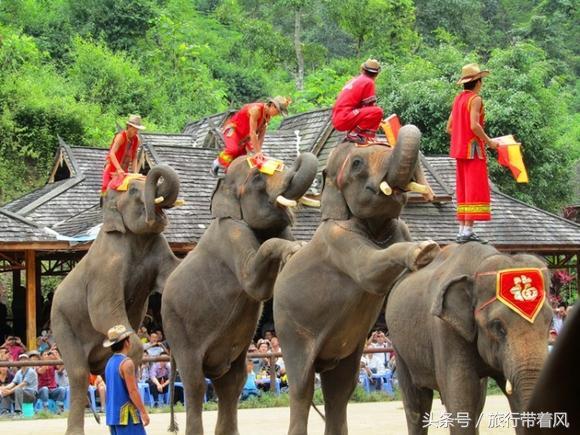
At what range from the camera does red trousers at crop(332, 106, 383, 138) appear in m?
8.48

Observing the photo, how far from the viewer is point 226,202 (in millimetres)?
9562

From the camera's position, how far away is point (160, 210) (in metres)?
10.3

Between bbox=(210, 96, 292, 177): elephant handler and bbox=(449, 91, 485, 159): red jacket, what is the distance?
6.46 ft

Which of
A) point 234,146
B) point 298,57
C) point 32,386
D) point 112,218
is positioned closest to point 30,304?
point 32,386

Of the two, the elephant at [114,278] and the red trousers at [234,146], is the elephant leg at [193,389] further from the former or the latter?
the red trousers at [234,146]

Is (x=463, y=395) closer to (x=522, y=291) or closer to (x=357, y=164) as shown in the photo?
(x=522, y=291)

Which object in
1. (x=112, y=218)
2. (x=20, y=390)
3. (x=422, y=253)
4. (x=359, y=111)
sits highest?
(x=359, y=111)

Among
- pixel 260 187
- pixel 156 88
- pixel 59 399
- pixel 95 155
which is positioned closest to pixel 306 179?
pixel 260 187

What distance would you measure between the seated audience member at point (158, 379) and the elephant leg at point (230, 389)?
17.4 feet

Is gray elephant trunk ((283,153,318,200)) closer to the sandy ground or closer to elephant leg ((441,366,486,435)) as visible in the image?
elephant leg ((441,366,486,435))

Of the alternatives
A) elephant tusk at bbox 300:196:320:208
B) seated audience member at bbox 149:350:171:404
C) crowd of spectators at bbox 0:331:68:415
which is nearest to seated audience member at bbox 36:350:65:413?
crowd of spectators at bbox 0:331:68:415

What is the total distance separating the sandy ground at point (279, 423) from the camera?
11.0 m

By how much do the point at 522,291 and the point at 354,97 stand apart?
2.34 metres

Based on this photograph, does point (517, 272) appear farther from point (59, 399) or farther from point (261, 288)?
point (59, 399)
